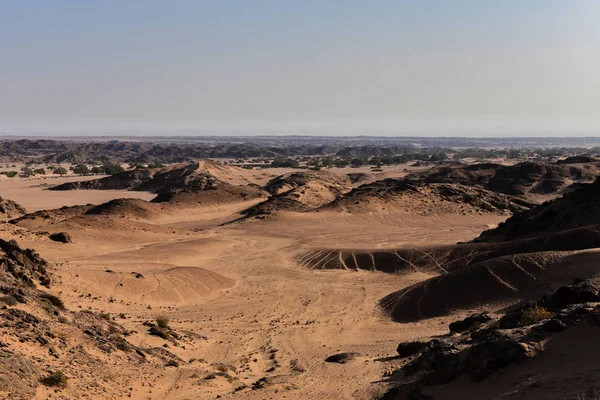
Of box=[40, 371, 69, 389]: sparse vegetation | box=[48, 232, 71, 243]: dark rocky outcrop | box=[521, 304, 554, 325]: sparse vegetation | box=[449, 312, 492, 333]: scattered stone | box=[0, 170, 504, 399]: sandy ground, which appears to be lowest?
box=[0, 170, 504, 399]: sandy ground

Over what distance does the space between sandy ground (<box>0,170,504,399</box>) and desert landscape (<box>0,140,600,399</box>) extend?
106 millimetres

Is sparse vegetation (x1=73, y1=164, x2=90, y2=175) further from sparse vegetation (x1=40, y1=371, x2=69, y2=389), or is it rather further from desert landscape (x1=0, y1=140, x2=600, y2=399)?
sparse vegetation (x1=40, y1=371, x2=69, y2=389)

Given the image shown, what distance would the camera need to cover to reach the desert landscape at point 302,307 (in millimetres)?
10727

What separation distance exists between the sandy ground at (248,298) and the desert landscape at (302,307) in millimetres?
106

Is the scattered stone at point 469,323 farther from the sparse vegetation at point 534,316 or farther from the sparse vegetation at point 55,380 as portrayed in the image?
the sparse vegetation at point 55,380

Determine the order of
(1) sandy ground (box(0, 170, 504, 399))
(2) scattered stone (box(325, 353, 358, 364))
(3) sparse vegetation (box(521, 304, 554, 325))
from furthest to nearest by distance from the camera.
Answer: (2) scattered stone (box(325, 353, 358, 364)), (1) sandy ground (box(0, 170, 504, 399)), (3) sparse vegetation (box(521, 304, 554, 325))

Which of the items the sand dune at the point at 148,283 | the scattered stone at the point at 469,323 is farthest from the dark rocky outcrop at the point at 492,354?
the sand dune at the point at 148,283

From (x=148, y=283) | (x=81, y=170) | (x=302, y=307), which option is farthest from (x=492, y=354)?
(x=81, y=170)

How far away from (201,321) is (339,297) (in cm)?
764

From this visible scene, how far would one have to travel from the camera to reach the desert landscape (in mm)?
10727

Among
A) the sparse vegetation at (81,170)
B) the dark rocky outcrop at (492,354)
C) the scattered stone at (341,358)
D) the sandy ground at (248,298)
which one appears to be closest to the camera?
the dark rocky outcrop at (492,354)

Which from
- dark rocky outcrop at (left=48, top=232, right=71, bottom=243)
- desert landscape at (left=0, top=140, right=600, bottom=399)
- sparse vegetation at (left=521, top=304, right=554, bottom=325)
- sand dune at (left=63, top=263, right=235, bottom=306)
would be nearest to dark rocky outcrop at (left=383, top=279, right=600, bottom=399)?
desert landscape at (left=0, top=140, right=600, bottom=399)

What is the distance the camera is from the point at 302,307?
24469mm

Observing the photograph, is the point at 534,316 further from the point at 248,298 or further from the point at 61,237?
the point at 61,237
